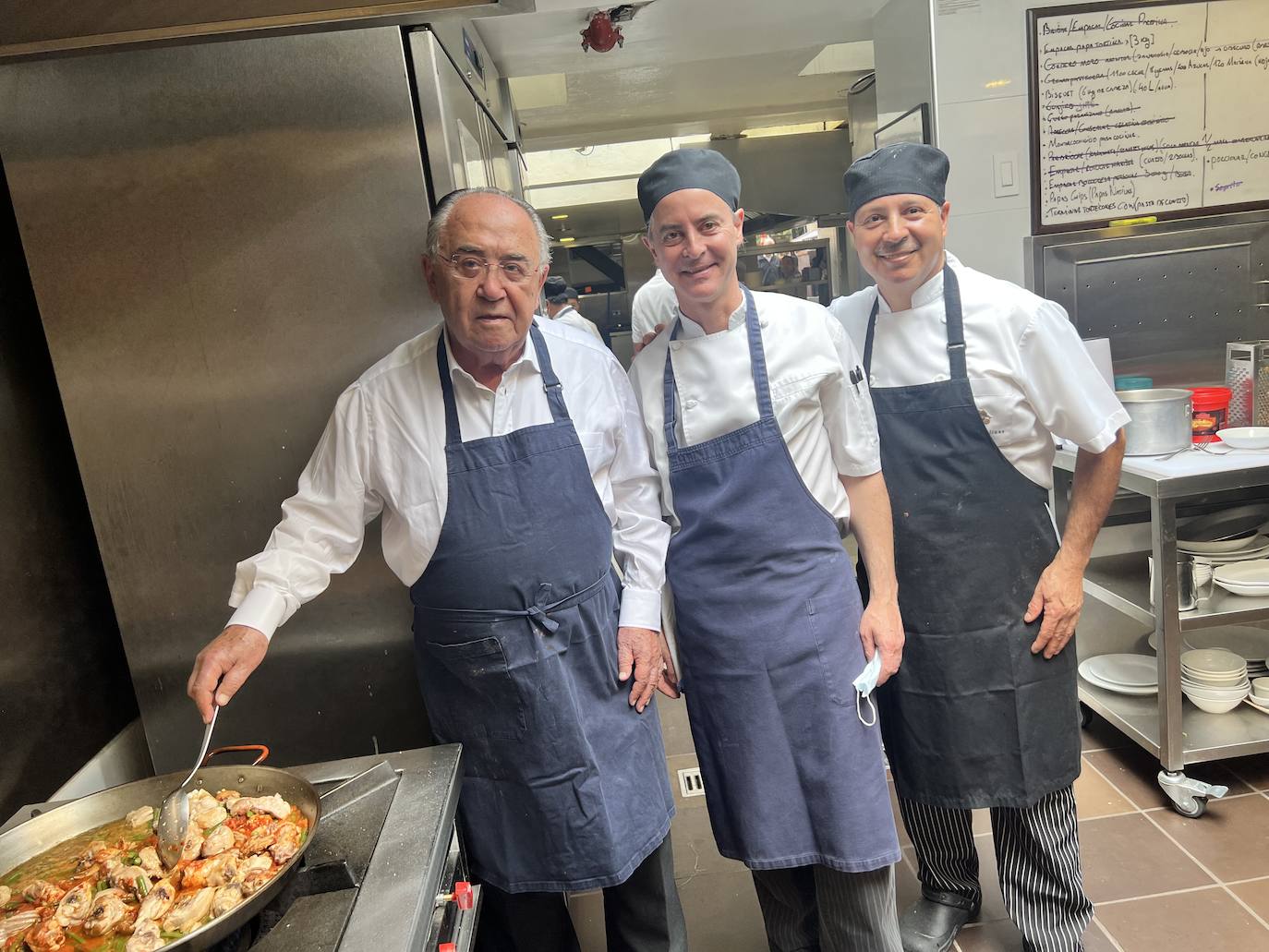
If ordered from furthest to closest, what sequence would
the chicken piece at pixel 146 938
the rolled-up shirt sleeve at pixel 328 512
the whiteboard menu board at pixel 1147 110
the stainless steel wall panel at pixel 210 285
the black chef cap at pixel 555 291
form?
the black chef cap at pixel 555 291 < the whiteboard menu board at pixel 1147 110 < the stainless steel wall panel at pixel 210 285 < the rolled-up shirt sleeve at pixel 328 512 < the chicken piece at pixel 146 938

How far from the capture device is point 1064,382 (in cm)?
180

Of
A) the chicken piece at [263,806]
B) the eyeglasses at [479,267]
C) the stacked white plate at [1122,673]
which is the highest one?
the eyeglasses at [479,267]

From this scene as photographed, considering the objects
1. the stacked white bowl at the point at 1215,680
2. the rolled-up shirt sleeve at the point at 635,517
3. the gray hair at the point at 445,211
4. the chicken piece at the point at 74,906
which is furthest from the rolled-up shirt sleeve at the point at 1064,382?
the chicken piece at the point at 74,906

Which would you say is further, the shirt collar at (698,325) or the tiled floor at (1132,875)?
the tiled floor at (1132,875)

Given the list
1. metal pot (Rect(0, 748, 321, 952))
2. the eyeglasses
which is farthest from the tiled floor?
the eyeglasses

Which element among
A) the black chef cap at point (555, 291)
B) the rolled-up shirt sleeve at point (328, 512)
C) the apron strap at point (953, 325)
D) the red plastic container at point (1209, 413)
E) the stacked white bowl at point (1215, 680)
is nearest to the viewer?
the rolled-up shirt sleeve at point (328, 512)

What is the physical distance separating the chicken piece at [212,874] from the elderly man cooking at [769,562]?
0.88 metres

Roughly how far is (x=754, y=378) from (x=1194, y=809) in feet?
6.27

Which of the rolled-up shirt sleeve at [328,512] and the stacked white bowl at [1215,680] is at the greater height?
the rolled-up shirt sleeve at [328,512]

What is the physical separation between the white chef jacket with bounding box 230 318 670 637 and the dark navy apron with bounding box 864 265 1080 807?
1.95ft

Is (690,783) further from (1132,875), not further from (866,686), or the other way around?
(866,686)

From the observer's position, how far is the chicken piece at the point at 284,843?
1.14 meters

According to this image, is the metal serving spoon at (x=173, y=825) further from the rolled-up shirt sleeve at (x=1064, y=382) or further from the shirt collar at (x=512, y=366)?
the rolled-up shirt sleeve at (x=1064, y=382)

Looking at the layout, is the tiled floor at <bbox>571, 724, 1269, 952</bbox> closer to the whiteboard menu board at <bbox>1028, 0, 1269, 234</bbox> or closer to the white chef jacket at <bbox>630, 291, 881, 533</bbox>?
the white chef jacket at <bbox>630, 291, 881, 533</bbox>
